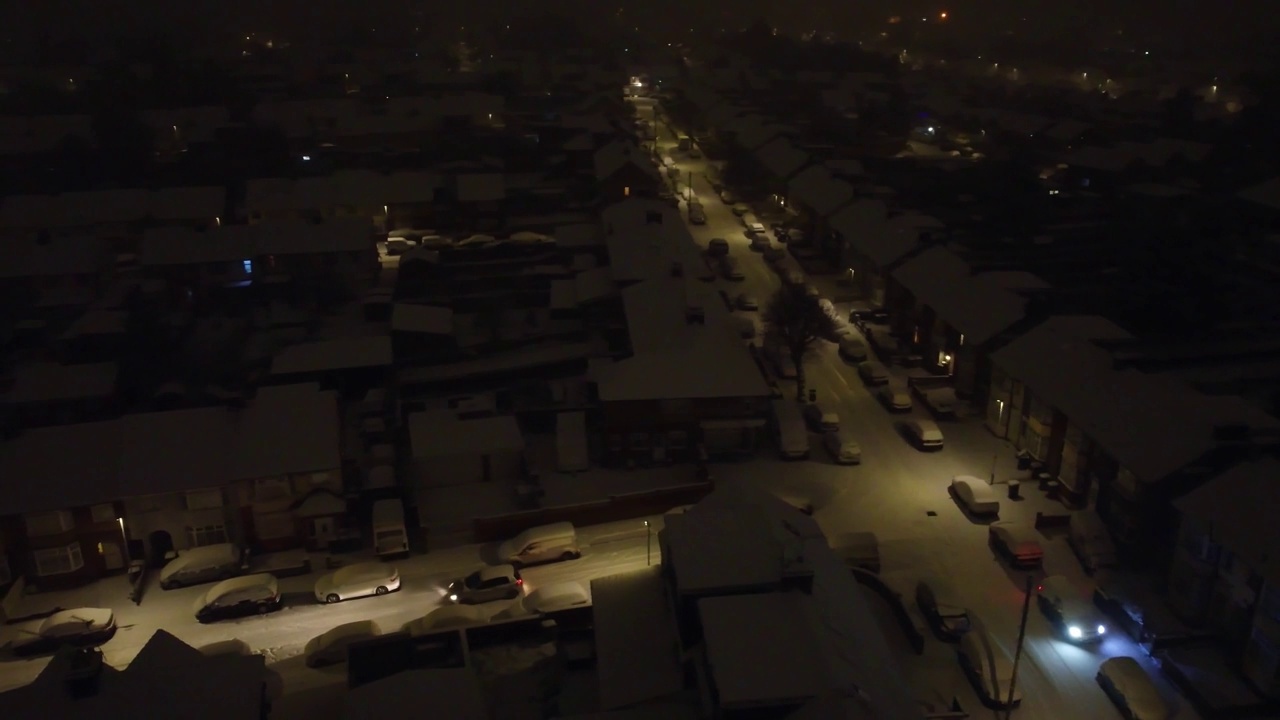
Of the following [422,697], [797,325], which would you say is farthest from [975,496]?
[422,697]

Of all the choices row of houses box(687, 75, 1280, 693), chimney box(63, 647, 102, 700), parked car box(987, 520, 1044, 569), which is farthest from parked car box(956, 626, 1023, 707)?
chimney box(63, 647, 102, 700)

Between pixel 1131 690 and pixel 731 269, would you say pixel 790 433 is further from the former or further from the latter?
pixel 731 269

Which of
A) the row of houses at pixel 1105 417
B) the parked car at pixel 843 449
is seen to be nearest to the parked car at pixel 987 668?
the row of houses at pixel 1105 417

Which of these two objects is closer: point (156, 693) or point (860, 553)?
point (156, 693)

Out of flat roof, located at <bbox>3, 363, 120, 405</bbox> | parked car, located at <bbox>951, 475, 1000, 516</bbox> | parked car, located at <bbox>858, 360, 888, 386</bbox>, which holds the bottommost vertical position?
parked car, located at <bbox>951, 475, 1000, 516</bbox>

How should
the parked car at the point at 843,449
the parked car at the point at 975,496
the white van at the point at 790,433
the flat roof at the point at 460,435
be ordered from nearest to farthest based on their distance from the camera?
the parked car at the point at 975,496
the flat roof at the point at 460,435
the parked car at the point at 843,449
the white van at the point at 790,433

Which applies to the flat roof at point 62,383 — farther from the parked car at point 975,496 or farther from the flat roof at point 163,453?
the parked car at point 975,496

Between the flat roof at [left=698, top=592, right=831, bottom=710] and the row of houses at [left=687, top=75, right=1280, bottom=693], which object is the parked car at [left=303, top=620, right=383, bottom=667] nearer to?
the flat roof at [left=698, top=592, right=831, bottom=710]
